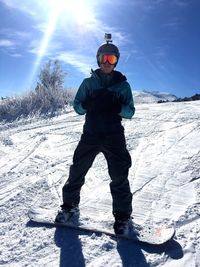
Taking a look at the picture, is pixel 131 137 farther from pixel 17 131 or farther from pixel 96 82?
pixel 96 82

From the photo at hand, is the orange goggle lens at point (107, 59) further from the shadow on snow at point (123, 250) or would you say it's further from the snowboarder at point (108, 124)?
the shadow on snow at point (123, 250)

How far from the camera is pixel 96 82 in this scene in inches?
152

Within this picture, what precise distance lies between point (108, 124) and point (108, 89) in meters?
0.36

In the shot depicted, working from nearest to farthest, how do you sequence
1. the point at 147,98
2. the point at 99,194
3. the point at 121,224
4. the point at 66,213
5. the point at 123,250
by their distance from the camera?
the point at 123,250 < the point at 121,224 < the point at 66,213 < the point at 99,194 < the point at 147,98

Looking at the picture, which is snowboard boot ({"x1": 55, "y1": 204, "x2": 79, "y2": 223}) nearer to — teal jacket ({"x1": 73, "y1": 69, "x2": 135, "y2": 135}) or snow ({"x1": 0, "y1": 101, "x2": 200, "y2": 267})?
snow ({"x1": 0, "y1": 101, "x2": 200, "y2": 267})

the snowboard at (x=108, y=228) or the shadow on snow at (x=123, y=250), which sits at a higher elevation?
the snowboard at (x=108, y=228)

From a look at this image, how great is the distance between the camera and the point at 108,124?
3.80 metres

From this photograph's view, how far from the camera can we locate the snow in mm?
3244

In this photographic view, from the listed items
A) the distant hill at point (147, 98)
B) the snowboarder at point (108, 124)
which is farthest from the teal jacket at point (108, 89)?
the distant hill at point (147, 98)

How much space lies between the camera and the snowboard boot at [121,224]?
11.8 ft

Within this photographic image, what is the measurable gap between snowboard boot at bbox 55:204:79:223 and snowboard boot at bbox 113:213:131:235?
495 mm

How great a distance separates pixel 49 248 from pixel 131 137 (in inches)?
191

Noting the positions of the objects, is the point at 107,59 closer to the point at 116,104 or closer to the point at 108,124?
the point at 116,104

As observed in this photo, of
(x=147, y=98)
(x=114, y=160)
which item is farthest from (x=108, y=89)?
(x=147, y=98)
